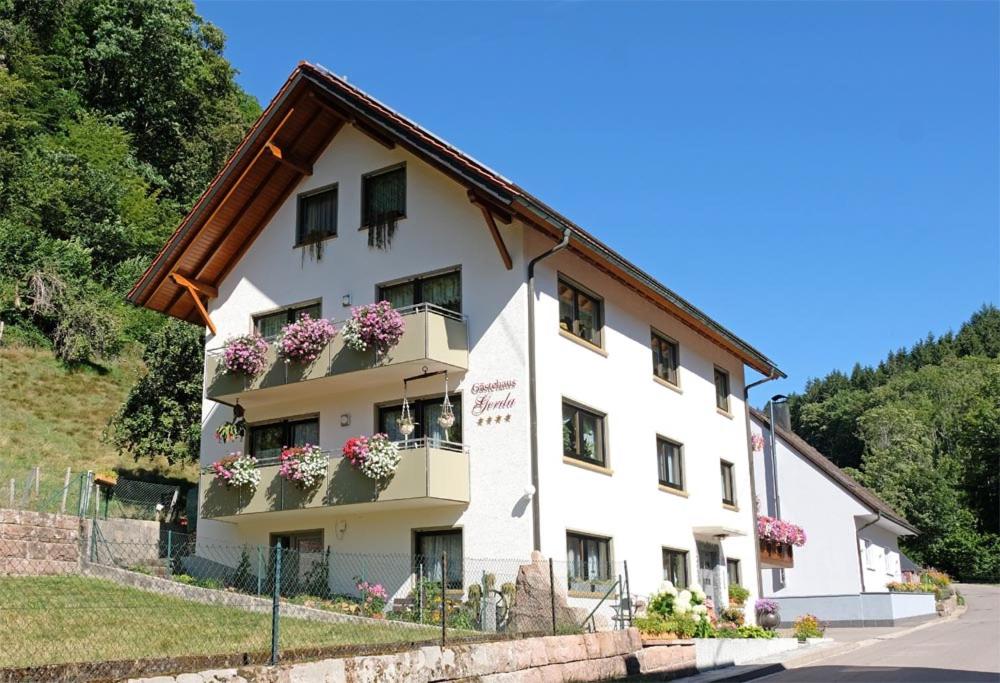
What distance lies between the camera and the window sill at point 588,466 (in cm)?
2230

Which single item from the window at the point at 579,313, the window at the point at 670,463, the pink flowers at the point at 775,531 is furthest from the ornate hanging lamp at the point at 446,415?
the pink flowers at the point at 775,531

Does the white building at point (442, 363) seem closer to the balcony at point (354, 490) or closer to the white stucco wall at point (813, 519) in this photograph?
the balcony at point (354, 490)

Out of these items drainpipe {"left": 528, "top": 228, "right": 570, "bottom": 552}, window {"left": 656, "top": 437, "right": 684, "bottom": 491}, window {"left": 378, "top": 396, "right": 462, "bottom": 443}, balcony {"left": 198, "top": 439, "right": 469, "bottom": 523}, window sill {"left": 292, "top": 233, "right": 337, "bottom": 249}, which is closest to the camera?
drainpipe {"left": 528, "top": 228, "right": 570, "bottom": 552}

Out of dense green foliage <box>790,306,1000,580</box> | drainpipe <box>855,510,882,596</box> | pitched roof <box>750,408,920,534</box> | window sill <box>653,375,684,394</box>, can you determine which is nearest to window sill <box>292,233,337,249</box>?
window sill <box>653,375,684,394</box>

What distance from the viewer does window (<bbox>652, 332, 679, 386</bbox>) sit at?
90.4 ft

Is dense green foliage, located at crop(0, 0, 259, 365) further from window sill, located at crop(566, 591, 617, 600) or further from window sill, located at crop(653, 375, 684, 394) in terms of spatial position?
window sill, located at crop(566, 591, 617, 600)

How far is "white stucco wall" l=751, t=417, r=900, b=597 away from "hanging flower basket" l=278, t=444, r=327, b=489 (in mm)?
21728

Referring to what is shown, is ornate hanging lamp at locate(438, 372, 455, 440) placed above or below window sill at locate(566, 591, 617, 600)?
above

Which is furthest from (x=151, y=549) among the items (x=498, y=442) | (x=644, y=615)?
(x=644, y=615)

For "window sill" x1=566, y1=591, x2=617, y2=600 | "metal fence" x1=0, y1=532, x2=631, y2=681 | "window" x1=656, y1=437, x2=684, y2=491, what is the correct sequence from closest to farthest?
"metal fence" x1=0, y1=532, x2=631, y2=681, "window sill" x1=566, y1=591, x2=617, y2=600, "window" x1=656, y1=437, x2=684, y2=491

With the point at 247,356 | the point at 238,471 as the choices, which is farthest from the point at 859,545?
the point at 247,356

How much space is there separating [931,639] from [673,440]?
8.19 m

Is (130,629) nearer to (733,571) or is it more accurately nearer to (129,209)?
(733,571)

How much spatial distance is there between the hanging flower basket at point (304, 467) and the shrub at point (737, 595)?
1238 cm
